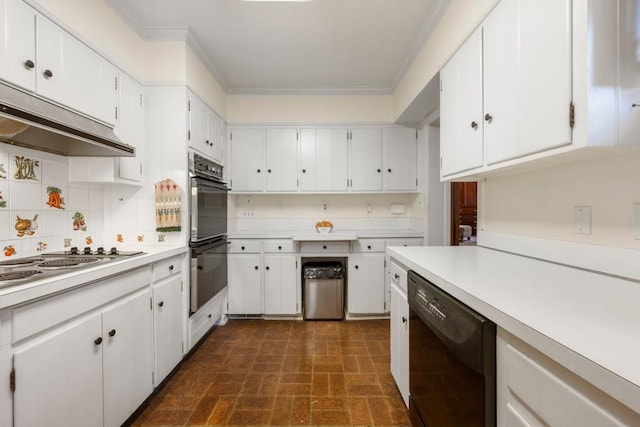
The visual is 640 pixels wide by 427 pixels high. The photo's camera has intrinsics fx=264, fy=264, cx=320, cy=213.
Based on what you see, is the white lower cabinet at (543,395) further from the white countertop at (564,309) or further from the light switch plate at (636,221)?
the light switch plate at (636,221)

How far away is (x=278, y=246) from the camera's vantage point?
306cm

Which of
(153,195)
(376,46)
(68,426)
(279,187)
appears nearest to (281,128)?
(279,187)

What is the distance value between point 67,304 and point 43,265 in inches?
15.2

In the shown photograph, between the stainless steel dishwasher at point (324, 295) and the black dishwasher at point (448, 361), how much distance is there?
159 cm

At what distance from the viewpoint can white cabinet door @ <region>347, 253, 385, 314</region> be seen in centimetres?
304

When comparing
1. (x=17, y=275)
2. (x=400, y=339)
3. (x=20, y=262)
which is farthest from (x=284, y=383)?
(x=20, y=262)

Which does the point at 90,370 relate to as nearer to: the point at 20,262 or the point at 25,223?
the point at 20,262

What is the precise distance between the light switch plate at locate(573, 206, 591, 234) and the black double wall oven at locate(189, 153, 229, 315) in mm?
2463

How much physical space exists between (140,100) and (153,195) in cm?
79

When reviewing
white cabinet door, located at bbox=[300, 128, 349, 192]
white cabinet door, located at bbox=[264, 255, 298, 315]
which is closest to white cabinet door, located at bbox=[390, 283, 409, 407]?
white cabinet door, located at bbox=[264, 255, 298, 315]

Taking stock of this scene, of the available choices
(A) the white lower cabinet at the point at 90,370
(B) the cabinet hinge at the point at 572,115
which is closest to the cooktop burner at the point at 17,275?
→ (A) the white lower cabinet at the point at 90,370

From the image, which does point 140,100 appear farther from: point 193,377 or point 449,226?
point 449,226

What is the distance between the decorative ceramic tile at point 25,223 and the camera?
1.52 metres

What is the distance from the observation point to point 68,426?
1132mm
